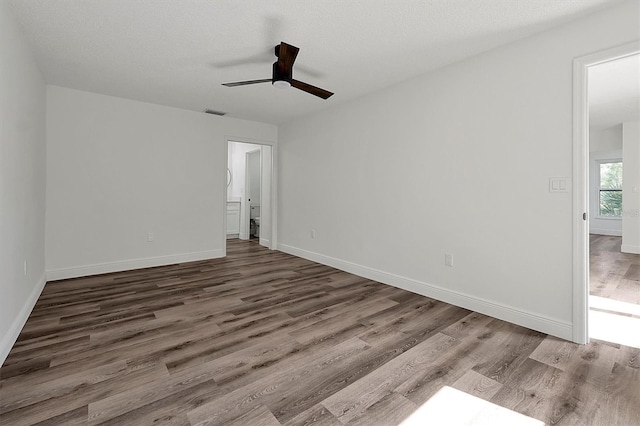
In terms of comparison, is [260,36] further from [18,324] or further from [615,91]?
[615,91]

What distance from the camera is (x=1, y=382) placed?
1.68 meters

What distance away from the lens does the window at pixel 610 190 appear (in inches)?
306

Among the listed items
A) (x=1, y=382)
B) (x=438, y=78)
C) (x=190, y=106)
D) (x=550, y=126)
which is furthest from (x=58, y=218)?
(x=550, y=126)

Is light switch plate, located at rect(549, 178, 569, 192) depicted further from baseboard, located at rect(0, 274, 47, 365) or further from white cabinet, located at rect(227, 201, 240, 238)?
white cabinet, located at rect(227, 201, 240, 238)

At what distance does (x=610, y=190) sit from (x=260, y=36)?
32.5 ft

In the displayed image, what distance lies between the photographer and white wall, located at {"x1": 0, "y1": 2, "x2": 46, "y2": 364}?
77.1 inches

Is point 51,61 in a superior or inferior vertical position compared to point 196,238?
superior

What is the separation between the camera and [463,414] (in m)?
1.48

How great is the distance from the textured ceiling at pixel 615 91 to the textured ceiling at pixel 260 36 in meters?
0.93

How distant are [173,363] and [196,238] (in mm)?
3138

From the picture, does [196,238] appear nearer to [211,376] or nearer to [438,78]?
[211,376]

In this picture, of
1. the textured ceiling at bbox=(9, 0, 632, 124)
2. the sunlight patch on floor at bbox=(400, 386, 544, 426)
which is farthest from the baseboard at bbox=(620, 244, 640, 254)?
the sunlight patch on floor at bbox=(400, 386, 544, 426)

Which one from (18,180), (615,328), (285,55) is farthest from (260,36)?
(615,328)

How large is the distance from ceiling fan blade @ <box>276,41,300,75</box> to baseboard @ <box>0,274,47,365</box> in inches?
107
